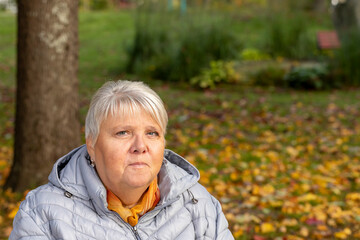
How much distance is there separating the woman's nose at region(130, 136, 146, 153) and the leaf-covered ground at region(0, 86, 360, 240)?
225 cm

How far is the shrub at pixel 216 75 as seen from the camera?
10789mm

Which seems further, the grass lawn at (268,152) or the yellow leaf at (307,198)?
the yellow leaf at (307,198)

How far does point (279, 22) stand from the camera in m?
12.4

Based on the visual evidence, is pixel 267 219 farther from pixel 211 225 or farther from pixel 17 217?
pixel 17 217

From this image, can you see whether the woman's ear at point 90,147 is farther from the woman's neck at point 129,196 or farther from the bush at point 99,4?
the bush at point 99,4

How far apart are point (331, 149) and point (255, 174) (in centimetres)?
152

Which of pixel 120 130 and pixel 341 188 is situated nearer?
pixel 120 130

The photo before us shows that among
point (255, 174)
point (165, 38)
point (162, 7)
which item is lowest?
point (255, 174)

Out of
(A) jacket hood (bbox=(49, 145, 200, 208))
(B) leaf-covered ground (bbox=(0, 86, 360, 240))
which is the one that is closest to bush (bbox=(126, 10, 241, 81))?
(B) leaf-covered ground (bbox=(0, 86, 360, 240))

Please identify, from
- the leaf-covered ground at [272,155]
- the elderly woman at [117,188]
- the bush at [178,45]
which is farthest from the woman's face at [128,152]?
the bush at [178,45]

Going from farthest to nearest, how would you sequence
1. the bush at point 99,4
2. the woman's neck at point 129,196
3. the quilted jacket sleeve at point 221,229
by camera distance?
the bush at point 99,4
the quilted jacket sleeve at point 221,229
the woman's neck at point 129,196

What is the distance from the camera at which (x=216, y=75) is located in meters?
11.0

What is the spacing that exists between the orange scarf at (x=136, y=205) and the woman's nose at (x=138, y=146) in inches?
8.9

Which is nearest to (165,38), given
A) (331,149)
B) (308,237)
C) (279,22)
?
(279,22)
